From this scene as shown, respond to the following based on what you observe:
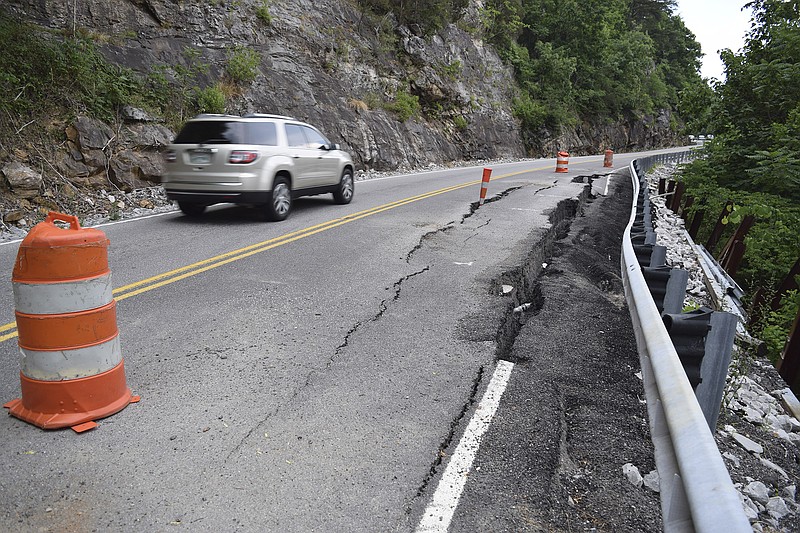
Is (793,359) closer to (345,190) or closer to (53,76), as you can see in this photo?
(345,190)

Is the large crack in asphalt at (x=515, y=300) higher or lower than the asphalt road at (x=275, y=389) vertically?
lower

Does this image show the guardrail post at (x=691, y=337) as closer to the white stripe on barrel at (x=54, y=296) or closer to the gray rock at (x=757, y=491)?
the gray rock at (x=757, y=491)

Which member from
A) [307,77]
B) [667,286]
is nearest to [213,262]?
[667,286]

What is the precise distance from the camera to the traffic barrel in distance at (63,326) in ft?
11.4

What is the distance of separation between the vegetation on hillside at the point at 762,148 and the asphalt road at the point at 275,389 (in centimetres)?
494

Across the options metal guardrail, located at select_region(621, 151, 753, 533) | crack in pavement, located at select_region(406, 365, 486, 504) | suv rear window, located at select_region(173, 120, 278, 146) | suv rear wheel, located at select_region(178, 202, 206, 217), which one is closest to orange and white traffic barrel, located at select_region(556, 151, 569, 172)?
suv rear window, located at select_region(173, 120, 278, 146)

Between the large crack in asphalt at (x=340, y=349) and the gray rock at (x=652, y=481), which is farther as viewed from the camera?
the large crack in asphalt at (x=340, y=349)

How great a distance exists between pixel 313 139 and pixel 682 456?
1077cm

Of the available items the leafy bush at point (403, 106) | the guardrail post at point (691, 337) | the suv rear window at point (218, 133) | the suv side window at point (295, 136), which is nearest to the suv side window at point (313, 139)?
the suv side window at point (295, 136)

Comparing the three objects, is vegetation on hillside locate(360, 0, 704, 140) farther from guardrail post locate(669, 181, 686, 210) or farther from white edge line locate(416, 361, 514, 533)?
white edge line locate(416, 361, 514, 533)

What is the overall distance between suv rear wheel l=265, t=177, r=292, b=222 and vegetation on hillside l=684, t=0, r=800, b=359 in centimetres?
764

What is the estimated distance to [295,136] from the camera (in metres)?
11.4

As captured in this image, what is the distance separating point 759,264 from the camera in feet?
34.8

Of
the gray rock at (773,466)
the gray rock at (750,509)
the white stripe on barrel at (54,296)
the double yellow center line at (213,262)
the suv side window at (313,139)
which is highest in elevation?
the suv side window at (313,139)
